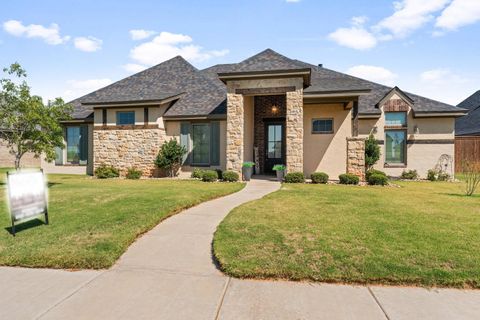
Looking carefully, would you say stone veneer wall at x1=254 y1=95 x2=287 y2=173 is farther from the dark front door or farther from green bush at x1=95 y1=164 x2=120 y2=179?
green bush at x1=95 y1=164 x2=120 y2=179

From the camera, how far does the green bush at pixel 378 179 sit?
1241 cm

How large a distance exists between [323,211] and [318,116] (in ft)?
28.5

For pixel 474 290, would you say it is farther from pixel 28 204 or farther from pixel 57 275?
pixel 28 204

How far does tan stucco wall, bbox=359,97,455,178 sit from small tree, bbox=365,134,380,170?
3.89 feet

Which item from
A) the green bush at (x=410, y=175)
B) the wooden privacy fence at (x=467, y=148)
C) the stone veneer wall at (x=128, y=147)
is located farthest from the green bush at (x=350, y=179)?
the wooden privacy fence at (x=467, y=148)

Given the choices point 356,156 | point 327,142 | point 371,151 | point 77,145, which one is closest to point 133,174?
point 77,145

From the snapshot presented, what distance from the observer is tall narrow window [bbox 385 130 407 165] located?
17.0 meters

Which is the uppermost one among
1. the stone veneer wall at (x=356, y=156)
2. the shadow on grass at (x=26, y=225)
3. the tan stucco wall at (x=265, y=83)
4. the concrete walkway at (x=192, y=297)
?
the tan stucco wall at (x=265, y=83)

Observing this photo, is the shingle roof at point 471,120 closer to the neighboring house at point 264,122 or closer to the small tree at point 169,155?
the neighboring house at point 264,122

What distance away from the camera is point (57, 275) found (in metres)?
3.87

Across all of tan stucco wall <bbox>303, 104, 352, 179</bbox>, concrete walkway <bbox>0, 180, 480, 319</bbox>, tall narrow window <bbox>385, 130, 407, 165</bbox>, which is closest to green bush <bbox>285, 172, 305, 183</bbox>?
tan stucco wall <bbox>303, 104, 352, 179</bbox>

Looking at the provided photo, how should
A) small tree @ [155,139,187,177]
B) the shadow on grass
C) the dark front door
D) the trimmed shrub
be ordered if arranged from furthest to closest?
the dark front door < small tree @ [155,139,187,177] < the trimmed shrub < the shadow on grass

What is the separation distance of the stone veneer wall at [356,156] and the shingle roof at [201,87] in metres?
2.55

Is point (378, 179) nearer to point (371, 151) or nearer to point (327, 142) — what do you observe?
point (327, 142)
